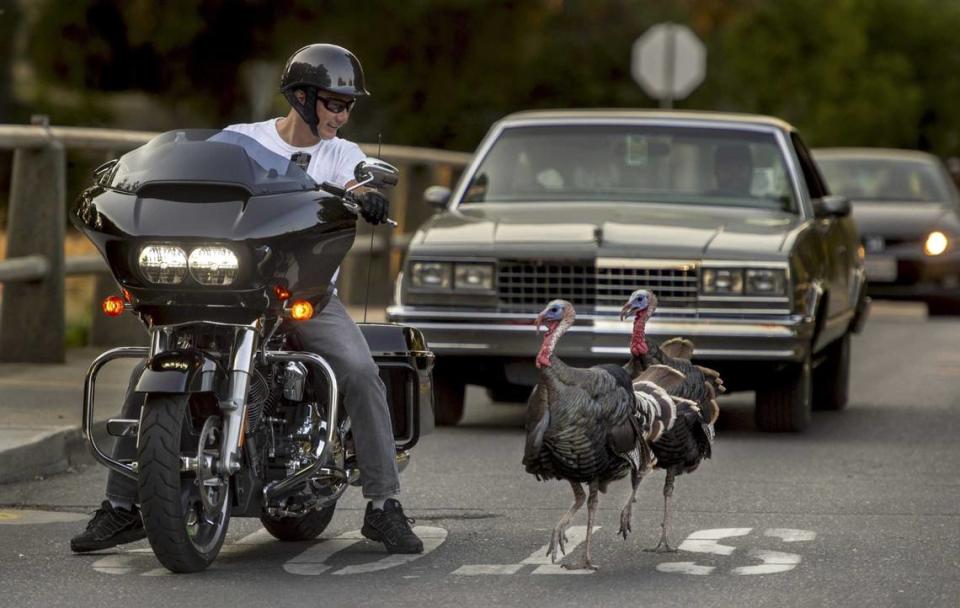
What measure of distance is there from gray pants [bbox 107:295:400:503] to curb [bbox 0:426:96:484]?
2.08 metres

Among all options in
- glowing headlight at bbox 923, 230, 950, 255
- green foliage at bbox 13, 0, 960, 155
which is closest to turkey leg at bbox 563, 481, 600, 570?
glowing headlight at bbox 923, 230, 950, 255

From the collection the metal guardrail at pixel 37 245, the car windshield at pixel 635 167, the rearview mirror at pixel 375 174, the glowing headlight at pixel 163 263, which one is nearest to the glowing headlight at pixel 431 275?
the car windshield at pixel 635 167

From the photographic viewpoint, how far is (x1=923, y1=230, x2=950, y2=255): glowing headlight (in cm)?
2069

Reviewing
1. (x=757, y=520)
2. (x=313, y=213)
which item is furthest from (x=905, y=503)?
(x=313, y=213)

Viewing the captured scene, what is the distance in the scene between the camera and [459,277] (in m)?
11.7

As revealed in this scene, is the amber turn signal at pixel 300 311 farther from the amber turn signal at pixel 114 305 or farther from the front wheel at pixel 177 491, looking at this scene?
the amber turn signal at pixel 114 305

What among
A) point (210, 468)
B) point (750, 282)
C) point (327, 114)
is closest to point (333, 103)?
point (327, 114)

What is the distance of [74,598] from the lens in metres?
7.03

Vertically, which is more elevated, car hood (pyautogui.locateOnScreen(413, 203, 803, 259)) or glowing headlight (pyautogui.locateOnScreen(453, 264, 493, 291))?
car hood (pyautogui.locateOnScreen(413, 203, 803, 259))

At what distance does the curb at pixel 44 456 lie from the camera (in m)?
9.62

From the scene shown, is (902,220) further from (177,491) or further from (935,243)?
(177,491)

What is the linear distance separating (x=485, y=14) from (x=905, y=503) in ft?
91.0

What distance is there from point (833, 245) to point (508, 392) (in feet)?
6.31

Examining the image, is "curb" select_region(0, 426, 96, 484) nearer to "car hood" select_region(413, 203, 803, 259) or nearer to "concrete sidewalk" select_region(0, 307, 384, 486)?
"concrete sidewalk" select_region(0, 307, 384, 486)
